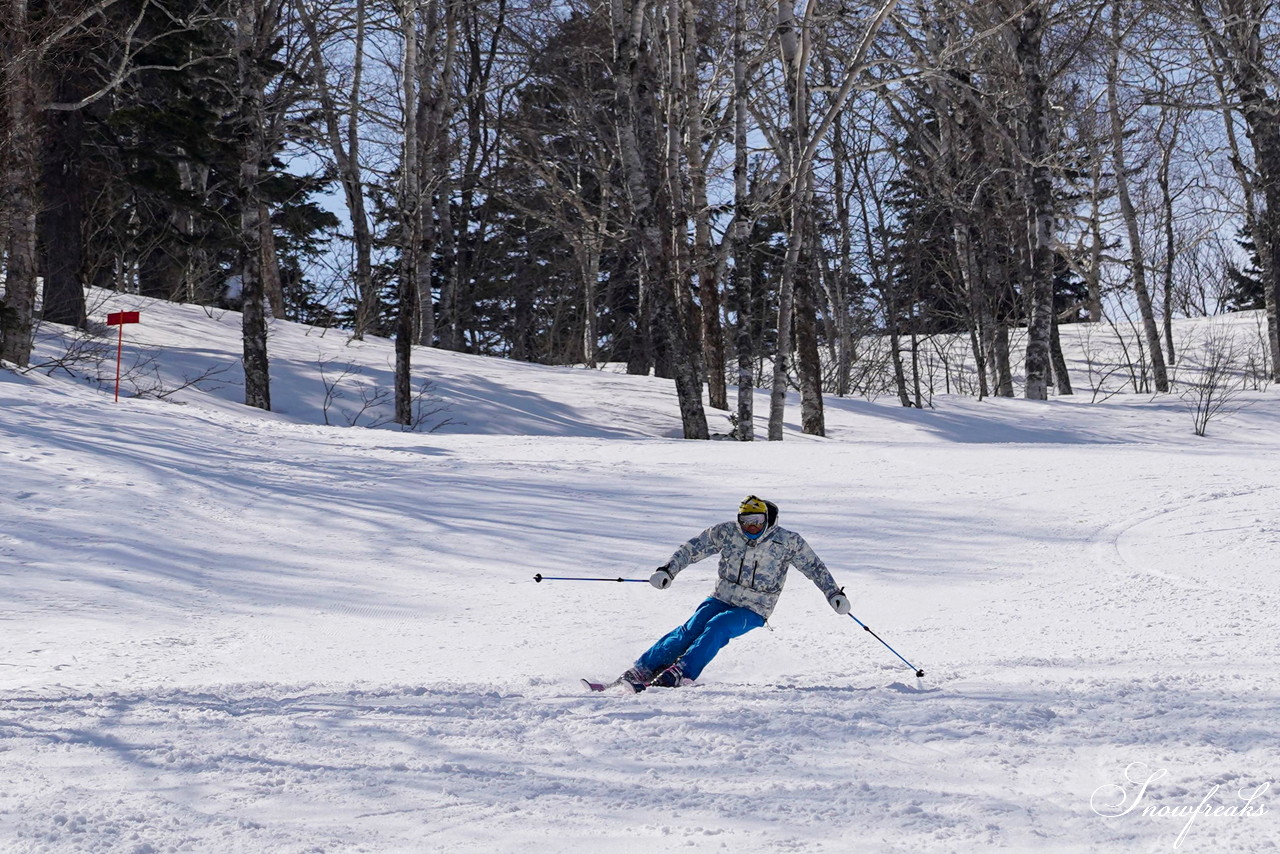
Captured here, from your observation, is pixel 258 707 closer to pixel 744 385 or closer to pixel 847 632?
pixel 847 632

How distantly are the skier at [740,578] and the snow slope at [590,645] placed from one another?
43 cm

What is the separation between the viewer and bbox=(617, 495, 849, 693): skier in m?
5.95

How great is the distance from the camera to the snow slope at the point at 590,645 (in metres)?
3.70

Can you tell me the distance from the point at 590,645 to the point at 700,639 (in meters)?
1.11

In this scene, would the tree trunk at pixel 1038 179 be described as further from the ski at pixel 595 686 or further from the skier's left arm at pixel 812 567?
the ski at pixel 595 686

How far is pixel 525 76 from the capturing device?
1112 inches

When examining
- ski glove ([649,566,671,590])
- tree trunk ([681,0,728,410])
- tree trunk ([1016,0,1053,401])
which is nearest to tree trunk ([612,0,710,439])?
tree trunk ([681,0,728,410])

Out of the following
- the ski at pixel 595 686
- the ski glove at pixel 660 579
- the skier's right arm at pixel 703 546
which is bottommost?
the ski at pixel 595 686

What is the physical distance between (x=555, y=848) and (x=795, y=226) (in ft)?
43.4

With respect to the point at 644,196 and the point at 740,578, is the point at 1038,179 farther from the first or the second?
the point at 740,578

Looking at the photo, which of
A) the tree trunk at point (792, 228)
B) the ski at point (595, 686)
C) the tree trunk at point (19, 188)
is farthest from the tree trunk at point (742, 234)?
the ski at point (595, 686)

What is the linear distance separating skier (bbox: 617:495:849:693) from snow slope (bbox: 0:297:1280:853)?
428mm

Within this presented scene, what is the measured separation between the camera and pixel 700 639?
19.4 ft

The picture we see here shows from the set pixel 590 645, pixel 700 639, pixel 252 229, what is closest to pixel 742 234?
pixel 252 229
